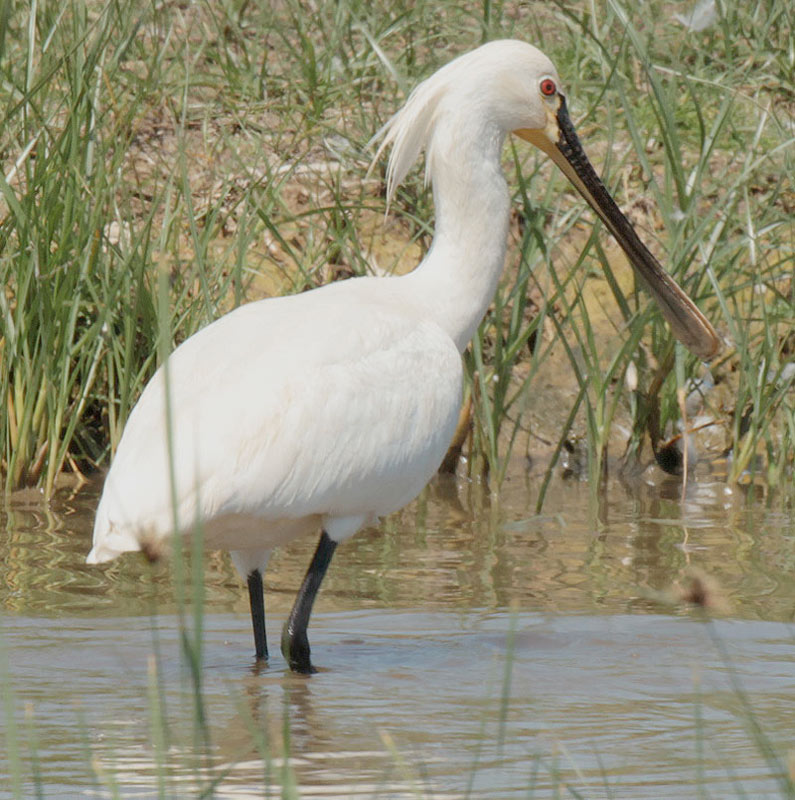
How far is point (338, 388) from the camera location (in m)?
4.49

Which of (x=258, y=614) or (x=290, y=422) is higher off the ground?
(x=290, y=422)

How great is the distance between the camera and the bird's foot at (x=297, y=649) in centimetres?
470

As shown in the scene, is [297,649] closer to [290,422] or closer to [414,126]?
[290,422]

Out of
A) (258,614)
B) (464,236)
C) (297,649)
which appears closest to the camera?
(297,649)

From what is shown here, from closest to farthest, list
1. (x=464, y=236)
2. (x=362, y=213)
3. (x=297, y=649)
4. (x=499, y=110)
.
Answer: (x=297, y=649) → (x=464, y=236) → (x=499, y=110) → (x=362, y=213)

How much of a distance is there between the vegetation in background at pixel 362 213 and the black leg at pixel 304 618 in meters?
1.52

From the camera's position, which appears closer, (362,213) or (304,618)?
(304,618)

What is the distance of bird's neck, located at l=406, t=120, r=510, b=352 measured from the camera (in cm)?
499

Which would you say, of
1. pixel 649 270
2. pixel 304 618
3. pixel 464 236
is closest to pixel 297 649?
pixel 304 618

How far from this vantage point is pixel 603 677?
4.68m

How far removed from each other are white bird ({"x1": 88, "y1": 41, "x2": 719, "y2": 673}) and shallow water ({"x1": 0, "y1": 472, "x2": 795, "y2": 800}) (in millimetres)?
395

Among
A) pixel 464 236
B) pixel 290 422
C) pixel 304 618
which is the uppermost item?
pixel 464 236

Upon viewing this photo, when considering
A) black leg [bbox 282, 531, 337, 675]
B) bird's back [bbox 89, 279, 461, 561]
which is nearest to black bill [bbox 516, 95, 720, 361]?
bird's back [bbox 89, 279, 461, 561]

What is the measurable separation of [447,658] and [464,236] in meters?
1.23
